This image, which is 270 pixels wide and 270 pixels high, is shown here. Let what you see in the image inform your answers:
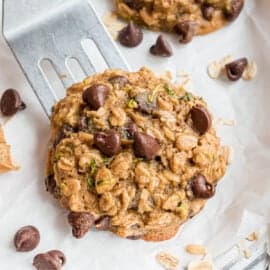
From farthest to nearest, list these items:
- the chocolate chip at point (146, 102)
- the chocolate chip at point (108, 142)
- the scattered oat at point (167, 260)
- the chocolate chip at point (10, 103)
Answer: the chocolate chip at point (10, 103)
the scattered oat at point (167, 260)
the chocolate chip at point (146, 102)
the chocolate chip at point (108, 142)

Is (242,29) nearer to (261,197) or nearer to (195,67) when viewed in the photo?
(195,67)

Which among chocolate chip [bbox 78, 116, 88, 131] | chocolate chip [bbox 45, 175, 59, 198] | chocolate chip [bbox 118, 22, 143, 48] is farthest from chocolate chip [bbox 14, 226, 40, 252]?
chocolate chip [bbox 118, 22, 143, 48]

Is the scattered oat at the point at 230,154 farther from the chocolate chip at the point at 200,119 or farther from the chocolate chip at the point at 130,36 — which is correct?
the chocolate chip at the point at 130,36

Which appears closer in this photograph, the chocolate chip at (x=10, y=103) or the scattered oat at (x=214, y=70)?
the chocolate chip at (x=10, y=103)

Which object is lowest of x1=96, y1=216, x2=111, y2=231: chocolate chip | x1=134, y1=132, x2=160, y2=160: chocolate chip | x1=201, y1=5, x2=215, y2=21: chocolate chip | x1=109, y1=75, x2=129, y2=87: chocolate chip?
x1=96, y1=216, x2=111, y2=231: chocolate chip

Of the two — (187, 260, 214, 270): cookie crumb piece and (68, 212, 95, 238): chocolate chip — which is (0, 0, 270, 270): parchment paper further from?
(68, 212, 95, 238): chocolate chip

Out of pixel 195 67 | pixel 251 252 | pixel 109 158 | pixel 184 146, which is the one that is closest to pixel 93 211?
pixel 109 158

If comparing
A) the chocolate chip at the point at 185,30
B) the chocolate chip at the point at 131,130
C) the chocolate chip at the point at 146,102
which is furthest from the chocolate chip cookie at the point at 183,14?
the chocolate chip at the point at 131,130
